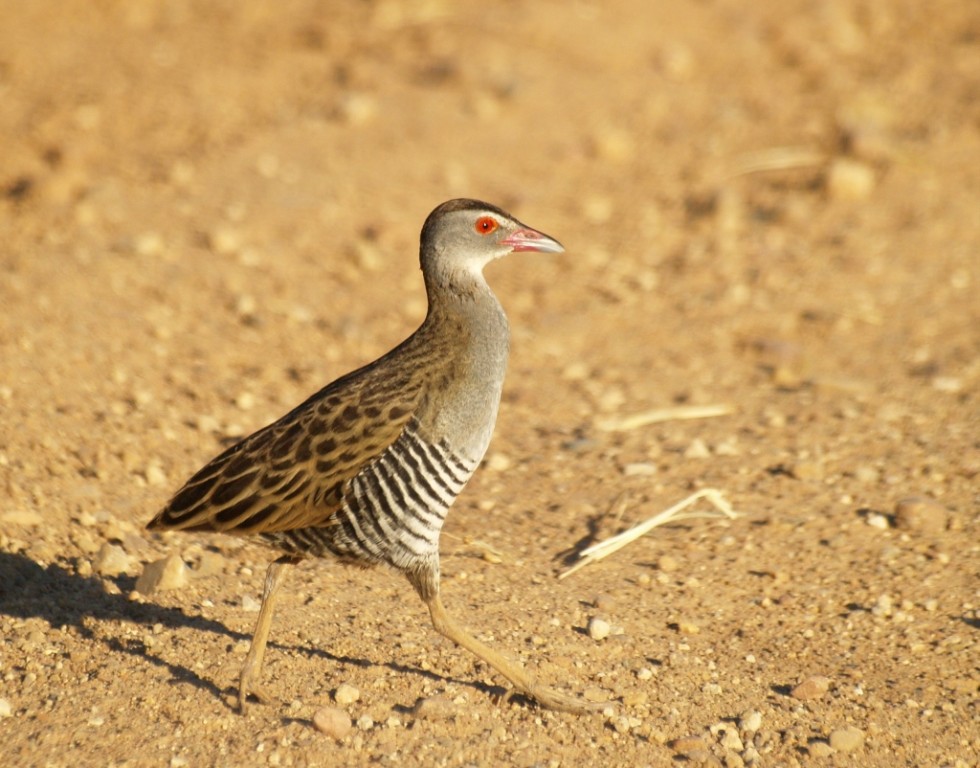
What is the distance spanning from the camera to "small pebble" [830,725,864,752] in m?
5.01

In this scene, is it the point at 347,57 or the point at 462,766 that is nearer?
the point at 462,766

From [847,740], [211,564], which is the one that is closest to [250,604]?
[211,564]

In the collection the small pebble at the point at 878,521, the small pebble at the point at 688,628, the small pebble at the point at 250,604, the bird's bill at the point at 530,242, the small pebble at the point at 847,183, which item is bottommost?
the small pebble at the point at 847,183

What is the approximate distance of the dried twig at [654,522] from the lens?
643 centimetres

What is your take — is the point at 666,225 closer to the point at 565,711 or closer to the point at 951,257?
the point at 951,257

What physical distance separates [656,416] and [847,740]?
312 centimetres

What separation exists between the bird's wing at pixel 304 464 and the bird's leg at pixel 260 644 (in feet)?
0.78

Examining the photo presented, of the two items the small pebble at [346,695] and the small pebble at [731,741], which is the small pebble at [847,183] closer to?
the small pebble at [731,741]

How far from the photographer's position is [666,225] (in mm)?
10492

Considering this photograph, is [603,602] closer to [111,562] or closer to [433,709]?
[433,709]

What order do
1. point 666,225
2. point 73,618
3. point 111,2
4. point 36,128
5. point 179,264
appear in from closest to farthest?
point 73,618 → point 179,264 → point 666,225 → point 36,128 → point 111,2

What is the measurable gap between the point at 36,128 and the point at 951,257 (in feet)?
24.4

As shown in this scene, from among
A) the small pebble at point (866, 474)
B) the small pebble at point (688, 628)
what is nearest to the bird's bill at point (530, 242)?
the small pebble at point (688, 628)

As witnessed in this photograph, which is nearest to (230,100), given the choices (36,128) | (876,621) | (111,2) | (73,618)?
(36,128)
